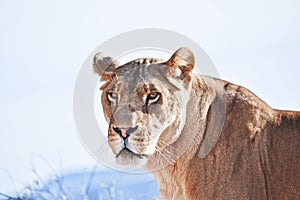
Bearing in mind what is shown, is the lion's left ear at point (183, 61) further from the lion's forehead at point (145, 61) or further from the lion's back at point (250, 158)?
the lion's back at point (250, 158)

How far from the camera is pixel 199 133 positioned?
2.45 meters

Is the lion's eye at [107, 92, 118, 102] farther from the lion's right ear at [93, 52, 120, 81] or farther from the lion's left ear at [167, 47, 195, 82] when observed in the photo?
the lion's left ear at [167, 47, 195, 82]

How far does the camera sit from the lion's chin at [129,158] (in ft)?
7.37

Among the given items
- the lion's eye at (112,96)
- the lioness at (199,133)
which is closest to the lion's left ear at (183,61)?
the lioness at (199,133)

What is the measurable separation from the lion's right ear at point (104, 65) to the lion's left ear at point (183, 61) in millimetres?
217

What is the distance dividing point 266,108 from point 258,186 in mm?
301

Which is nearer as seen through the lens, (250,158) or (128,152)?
(128,152)

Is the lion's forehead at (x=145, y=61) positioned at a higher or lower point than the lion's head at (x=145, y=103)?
higher

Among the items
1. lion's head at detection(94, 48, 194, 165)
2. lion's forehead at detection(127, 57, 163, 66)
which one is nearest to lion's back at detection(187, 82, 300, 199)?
lion's head at detection(94, 48, 194, 165)

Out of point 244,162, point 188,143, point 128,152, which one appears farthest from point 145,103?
point 244,162

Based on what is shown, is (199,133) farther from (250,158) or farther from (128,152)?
(128,152)

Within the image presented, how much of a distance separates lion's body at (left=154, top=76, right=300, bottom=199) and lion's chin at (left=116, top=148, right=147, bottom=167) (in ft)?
0.61

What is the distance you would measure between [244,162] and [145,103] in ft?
1.43

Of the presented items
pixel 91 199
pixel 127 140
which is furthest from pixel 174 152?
pixel 91 199
